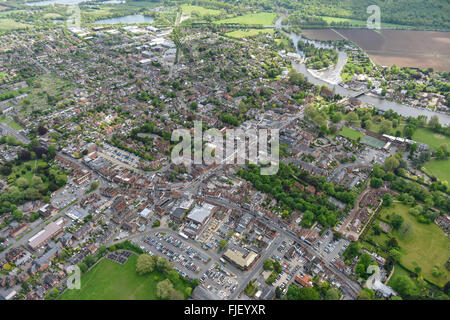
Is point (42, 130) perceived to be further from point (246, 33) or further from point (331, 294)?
point (246, 33)

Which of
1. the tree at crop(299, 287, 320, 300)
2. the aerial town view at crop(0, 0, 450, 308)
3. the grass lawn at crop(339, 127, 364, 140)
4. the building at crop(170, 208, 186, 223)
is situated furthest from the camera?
the grass lawn at crop(339, 127, 364, 140)

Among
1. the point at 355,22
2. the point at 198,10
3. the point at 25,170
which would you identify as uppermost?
the point at 198,10

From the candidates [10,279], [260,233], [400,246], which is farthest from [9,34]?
[400,246]

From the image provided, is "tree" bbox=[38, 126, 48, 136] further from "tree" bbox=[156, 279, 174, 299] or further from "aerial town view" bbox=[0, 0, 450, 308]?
"tree" bbox=[156, 279, 174, 299]

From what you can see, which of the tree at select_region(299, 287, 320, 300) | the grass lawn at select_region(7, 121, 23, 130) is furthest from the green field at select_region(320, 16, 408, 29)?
the tree at select_region(299, 287, 320, 300)

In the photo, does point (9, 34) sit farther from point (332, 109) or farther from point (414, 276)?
point (414, 276)

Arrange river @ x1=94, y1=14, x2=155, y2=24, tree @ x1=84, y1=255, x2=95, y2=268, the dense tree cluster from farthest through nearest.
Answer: river @ x1=94, y1=14, x2=155, y2=24 < the dense tree cluster < tree @ x1=84, y1=255, x2=95, y2=268

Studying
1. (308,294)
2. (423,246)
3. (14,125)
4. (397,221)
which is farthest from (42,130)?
(423,246)
